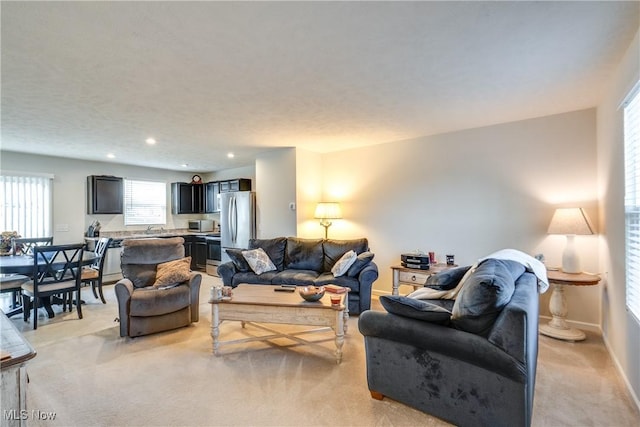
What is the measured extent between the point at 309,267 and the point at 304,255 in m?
0.20

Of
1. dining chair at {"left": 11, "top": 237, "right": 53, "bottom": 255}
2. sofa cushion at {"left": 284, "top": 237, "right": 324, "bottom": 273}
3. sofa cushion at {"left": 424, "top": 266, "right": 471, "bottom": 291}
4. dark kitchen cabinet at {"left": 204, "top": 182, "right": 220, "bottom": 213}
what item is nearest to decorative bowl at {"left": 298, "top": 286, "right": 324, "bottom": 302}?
sofa cushion at {"left": 424, "top": 266, "right": 471, "bottom": 291}

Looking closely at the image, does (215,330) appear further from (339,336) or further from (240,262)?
(240,262)

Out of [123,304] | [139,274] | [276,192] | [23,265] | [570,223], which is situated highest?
[276,192]

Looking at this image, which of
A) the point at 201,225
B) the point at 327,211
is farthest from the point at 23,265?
the point at 201,225

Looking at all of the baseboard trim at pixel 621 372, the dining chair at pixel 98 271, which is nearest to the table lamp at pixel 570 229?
the baseboard trim at pixel 621 372

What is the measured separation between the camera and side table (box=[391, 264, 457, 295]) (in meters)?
3.88

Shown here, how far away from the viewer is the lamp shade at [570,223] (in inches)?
121

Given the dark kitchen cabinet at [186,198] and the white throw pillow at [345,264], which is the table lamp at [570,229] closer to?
the white throw pillow at [345,264]

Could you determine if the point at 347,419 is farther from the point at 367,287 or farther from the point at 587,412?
the point at 367,287

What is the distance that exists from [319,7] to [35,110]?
3396 mm

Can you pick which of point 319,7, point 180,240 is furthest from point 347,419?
point 180,240

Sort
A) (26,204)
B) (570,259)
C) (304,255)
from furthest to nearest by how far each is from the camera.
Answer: (26,204) → (304,255) → (570,259)

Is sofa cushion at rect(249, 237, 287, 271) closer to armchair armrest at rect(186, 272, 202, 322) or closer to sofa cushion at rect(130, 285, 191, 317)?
armchair armrest at rect(186, 272, 202, 322)

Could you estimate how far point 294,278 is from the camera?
402 centimetres
